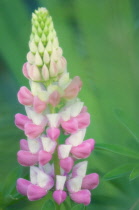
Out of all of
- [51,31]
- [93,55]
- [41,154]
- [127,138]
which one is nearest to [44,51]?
[51,31]

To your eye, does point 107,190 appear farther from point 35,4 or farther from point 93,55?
point 35,4

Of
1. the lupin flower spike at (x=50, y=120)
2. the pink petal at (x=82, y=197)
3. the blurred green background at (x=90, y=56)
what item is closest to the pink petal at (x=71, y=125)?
the lupin flower spike at (x=50, y=120)

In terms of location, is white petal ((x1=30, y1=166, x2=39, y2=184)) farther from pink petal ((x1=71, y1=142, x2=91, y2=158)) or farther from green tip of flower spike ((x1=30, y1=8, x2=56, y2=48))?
green tip of flower spike ((x1=30, y1=8, x2=56, y2=48))

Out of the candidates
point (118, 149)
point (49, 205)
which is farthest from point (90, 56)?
point (49, 205)

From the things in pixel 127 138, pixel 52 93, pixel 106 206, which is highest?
pixel 52 93


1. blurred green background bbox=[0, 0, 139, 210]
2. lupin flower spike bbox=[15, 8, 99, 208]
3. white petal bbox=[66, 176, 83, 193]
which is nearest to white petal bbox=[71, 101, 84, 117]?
lupin flower spike bbox=[15, 8, 99, 208]

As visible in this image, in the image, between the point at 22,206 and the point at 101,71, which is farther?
the point at 101,71
